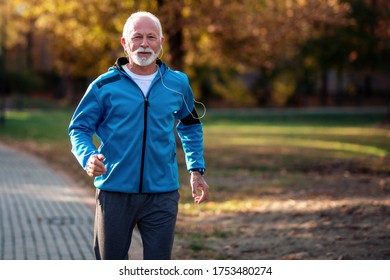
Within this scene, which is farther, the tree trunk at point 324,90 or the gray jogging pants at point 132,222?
the tree trunk at point 324,90

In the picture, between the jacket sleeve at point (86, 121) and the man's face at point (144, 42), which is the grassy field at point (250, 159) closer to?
the jacket sleeve at point (86, 121)

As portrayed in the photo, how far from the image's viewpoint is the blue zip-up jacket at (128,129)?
426cm

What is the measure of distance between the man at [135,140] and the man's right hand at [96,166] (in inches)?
4.5

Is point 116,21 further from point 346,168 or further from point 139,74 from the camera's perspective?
point 139,74

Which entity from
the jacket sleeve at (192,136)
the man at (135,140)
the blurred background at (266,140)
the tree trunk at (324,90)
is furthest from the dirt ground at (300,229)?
the tree trunk at (324,90)

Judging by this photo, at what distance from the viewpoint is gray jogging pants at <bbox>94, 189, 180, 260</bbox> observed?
171 inches

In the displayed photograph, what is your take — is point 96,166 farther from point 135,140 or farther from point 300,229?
point 300,229

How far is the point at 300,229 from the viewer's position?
370 inches

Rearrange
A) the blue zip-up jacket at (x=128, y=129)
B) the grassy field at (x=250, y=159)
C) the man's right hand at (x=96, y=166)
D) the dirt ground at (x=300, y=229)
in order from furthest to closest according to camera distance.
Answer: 1. the grassy field at (x=250, y=159)
2. the dirt ground at (x=300, y=229)
3. the blue zip-up jacket at (x=128, y=129)
4. the man's right hand at (x=96, y=166)

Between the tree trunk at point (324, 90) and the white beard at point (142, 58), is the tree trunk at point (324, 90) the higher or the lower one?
the lower one

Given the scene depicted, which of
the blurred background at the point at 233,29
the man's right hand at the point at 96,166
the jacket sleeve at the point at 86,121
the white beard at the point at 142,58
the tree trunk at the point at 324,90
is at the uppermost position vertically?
the white beard at the point at 142,58

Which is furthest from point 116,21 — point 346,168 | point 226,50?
point 346,168

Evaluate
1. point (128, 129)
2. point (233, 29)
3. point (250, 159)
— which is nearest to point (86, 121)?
point (128, 129)

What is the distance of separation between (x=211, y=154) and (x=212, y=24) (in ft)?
15.2
